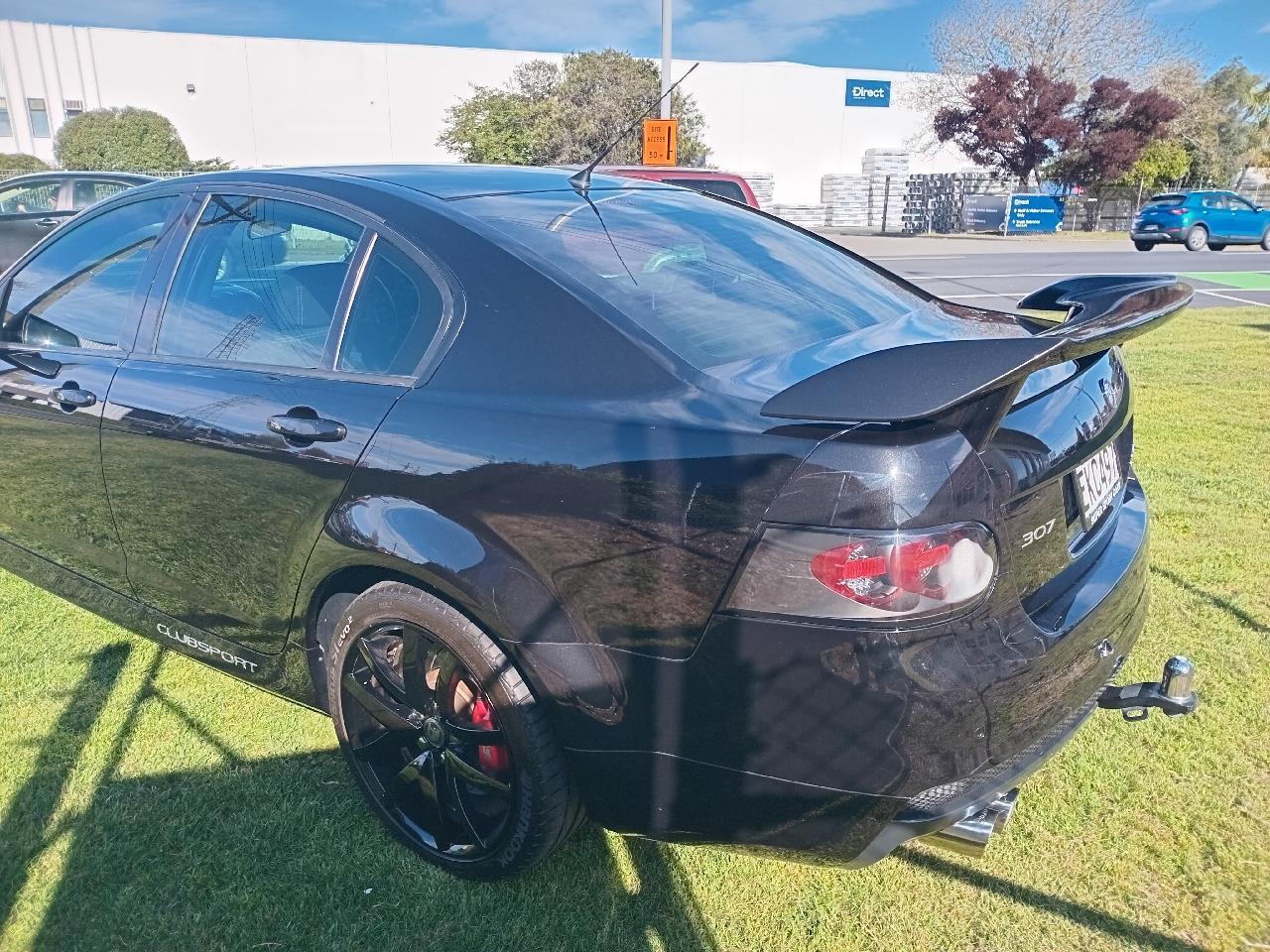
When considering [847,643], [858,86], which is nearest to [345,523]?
[847,643]

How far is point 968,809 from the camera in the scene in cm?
180

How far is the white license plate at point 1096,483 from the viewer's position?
2049 mm

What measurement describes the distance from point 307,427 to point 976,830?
179cm

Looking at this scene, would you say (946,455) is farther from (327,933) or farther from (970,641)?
(327,933)

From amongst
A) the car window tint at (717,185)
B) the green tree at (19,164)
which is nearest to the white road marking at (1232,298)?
the car window tint at (717,185)

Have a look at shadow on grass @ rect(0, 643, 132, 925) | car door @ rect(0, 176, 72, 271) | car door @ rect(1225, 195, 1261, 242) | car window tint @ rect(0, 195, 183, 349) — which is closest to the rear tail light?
shadow on grass @ rect(0, 643, 132, 925)

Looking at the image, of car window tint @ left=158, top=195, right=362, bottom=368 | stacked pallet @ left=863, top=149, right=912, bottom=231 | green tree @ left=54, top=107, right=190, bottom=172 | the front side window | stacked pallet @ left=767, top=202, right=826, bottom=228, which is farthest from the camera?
the front side window

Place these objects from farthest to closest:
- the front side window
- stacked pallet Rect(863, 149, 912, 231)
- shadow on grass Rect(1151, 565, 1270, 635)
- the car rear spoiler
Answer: the front side window
stacked pallet Rect(863, 149, 912, 231)
shadow on grass Rect(1151, 565, 1270, 635)
the car rear spoiler

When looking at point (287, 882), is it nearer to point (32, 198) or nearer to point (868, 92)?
point (32, 198)

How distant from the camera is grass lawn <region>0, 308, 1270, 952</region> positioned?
2.14 metres

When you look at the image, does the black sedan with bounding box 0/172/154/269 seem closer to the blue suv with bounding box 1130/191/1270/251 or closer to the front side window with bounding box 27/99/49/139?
the blue suv with bounding box 1130/191/1270/251

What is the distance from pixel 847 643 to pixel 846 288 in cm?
132

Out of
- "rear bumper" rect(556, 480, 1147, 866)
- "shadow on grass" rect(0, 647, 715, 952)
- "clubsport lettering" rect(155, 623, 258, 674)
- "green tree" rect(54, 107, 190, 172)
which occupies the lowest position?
"shadow on grass" rect(0, 647, 715, 952)

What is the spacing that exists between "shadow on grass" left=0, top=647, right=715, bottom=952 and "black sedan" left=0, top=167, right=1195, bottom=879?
0.44 feet
